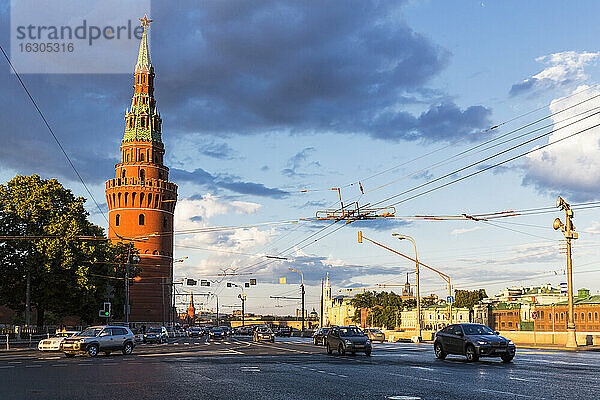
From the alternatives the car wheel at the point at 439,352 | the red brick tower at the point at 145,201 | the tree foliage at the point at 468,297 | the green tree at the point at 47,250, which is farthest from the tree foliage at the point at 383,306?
the car wheel at the point at 439,352

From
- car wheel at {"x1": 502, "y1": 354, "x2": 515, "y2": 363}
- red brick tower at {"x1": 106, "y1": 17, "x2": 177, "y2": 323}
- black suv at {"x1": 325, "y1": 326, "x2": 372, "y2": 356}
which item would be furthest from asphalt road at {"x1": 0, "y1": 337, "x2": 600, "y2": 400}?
red brick tower at {"x1": 106, "y1": 17, "x2": 177, "y2": 323}

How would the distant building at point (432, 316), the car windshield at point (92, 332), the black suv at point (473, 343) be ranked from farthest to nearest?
the distant building at point (432, 316) → the car windshield at point (92, 332) → the black suv at point (473, 343)

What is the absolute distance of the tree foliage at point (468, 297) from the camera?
579 ft

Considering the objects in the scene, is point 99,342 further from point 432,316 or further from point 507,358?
point 432,316

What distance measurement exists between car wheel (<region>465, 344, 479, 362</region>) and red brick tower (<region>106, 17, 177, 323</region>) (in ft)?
279

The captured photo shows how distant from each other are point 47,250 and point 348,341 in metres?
36.3

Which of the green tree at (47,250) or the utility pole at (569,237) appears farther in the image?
the green tree at (47,250)

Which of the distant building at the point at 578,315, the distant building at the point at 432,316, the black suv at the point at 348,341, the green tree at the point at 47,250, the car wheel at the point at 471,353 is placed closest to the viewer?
the car wheel at the point at 471,353

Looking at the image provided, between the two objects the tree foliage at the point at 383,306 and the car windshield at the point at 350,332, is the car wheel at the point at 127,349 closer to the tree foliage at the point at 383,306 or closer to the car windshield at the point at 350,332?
the car windshield at the point at 350,332

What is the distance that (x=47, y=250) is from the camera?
60.5 meters

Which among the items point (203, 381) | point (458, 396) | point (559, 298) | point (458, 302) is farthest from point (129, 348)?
point (458, 302)

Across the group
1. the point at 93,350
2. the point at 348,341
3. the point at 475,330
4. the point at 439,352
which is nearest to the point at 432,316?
the point at 348,341

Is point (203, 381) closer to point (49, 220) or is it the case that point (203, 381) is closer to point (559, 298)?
point (49, 220)

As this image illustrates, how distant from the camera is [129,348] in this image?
1524 inches
